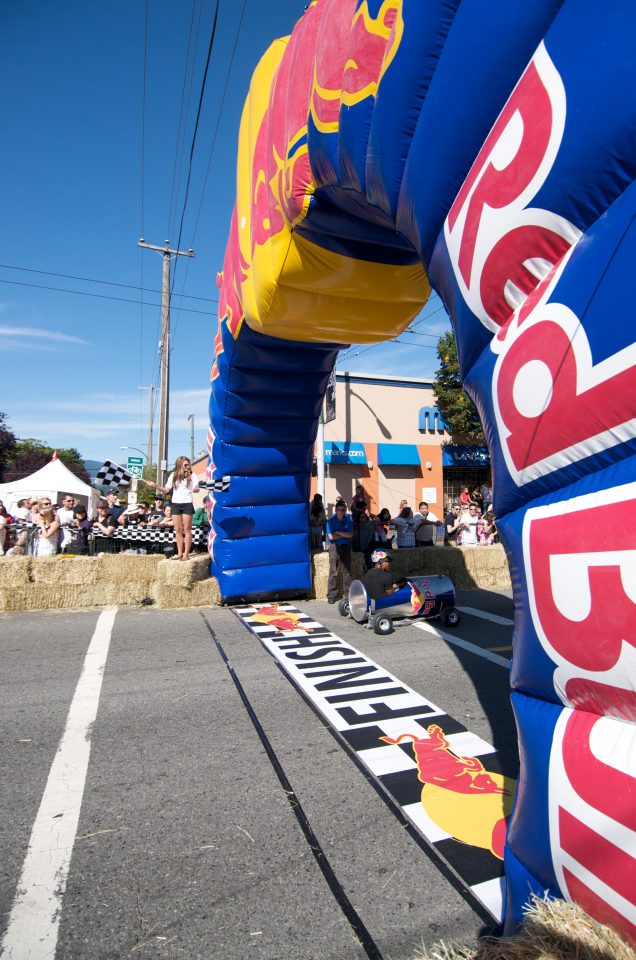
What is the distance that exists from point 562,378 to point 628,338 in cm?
24

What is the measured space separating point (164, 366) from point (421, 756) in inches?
660

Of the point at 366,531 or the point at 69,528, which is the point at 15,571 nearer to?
the point at 69,528

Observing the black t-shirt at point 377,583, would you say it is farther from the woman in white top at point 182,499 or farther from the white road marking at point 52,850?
the white road marking at point 52,850

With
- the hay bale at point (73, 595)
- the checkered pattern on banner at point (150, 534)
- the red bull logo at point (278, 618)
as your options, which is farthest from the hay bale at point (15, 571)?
the red bull logo at point (278, 618)

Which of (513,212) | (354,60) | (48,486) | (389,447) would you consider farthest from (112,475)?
(389,447)

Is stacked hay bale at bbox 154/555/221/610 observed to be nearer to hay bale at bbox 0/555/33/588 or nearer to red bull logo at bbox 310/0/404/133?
hay bale at bbox 0/555/33/588

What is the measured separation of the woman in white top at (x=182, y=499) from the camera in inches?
340

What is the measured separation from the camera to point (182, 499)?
8773 millimetres

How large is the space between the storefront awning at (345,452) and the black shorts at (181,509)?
474 inches

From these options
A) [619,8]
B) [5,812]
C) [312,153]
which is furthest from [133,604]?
[619,8]

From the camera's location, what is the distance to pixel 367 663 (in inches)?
217

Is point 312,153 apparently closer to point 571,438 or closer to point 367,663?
point 571,438

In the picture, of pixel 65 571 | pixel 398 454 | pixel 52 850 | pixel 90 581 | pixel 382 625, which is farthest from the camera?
pixel 398 454

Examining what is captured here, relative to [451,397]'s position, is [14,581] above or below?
below
